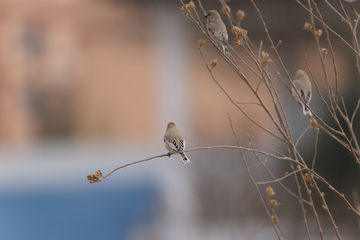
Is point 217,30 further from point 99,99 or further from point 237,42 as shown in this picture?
point 99,99

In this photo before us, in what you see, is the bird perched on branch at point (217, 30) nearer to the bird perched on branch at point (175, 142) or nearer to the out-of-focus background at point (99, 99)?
the bird perched on branch at point (175, 142)

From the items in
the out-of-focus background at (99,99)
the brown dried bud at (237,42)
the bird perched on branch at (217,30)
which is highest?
the out-of-focus background at (99,99)

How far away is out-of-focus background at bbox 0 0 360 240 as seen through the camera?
9.16 ft

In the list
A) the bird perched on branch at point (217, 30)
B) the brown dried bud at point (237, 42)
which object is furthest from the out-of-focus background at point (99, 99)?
the brown dried bud at point (237, 42)

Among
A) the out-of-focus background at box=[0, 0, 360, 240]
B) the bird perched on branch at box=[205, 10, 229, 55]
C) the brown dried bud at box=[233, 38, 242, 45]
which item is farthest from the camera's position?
the out-of-focus background at box=[0, 0, 360, 240]

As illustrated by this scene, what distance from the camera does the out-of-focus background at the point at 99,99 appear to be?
279 centimetres

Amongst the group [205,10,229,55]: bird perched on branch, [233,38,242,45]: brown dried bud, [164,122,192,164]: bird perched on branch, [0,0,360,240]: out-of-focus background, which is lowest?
[164,122,192,164]: bird perched on branch

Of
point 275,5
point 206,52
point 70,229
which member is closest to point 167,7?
point 206,52

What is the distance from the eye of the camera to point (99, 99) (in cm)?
324

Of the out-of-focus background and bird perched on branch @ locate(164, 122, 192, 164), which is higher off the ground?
the out-of-focus background

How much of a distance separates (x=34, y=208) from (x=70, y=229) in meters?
0.38

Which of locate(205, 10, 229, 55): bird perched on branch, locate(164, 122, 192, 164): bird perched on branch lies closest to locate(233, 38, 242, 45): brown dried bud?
locate(205, 10, 229, 55): bird perched on branch

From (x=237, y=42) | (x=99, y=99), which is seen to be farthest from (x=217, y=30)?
(x=99, y=99)

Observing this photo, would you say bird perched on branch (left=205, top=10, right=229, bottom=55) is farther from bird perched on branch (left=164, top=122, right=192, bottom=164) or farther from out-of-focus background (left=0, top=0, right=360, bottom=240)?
out-of-focus background (left=0, top=0, right=360, bottom=240)
